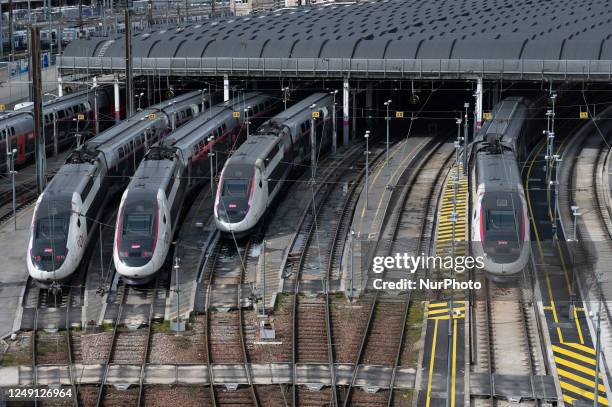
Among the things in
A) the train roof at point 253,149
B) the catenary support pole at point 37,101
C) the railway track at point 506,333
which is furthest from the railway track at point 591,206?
the catenary support pole at point 37,101

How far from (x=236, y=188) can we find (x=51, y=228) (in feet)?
31.7

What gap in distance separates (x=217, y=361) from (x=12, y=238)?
19.7 m

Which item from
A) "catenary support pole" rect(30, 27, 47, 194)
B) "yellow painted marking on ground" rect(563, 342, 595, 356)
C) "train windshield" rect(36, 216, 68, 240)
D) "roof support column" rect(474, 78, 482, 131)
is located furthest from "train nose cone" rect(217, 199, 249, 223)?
"roof support column" rect(474, 78, 482, 131)

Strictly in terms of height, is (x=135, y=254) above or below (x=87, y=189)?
below

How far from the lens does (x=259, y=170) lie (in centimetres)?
5850

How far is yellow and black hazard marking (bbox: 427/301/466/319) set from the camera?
161 ft

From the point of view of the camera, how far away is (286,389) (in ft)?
139

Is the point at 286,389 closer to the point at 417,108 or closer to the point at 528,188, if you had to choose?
the point at 528,188

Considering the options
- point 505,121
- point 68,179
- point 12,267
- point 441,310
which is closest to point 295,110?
point 505,121

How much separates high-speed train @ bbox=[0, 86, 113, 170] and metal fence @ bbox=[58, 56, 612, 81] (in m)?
2.84

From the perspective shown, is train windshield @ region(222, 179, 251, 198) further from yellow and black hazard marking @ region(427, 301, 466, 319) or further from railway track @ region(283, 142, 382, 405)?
yellow and black hazard marking @ region(427, 301, 466, 319)

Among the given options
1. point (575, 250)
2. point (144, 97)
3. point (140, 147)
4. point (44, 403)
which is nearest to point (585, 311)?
point (575, 250)

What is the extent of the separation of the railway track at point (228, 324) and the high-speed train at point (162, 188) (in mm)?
2712

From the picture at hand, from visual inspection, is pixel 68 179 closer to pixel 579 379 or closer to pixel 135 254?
pixel 135 254
